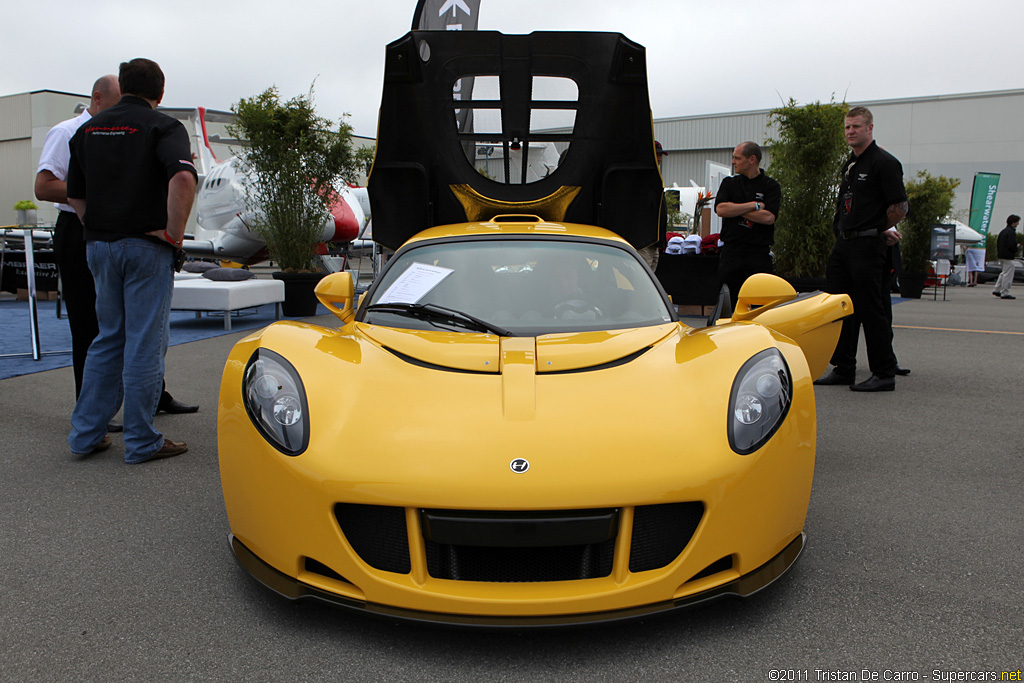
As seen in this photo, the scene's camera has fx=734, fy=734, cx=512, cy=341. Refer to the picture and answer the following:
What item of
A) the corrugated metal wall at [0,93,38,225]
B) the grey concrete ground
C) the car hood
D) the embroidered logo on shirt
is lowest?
the grey concrete ground

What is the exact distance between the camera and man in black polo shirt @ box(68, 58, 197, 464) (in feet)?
11.2

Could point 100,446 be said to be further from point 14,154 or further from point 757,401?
point 14,154

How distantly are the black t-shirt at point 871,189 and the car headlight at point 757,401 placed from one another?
3.46 metres

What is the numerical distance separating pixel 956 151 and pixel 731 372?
38194mm

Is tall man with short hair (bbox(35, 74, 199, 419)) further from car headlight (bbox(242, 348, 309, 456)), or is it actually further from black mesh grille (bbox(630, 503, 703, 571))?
black mesh grille (bbox(630, 503, 703, 571))

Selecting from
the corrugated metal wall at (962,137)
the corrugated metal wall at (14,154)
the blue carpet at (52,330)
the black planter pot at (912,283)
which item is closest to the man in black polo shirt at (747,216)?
the blue carpet at (52,330)

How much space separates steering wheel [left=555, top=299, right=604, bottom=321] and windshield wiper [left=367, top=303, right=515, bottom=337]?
0.31 metres

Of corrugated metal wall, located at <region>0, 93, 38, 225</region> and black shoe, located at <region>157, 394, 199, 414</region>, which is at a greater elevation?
corrugated metal wall, located at <region>0, 93, 38, 225</region>

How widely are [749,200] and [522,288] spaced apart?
3.38 metres

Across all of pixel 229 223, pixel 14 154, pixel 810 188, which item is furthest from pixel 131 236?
pixel 14 154

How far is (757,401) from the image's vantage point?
2100mm

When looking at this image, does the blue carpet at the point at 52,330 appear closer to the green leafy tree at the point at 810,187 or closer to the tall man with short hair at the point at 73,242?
the tall man with short hair at the point at 73,242

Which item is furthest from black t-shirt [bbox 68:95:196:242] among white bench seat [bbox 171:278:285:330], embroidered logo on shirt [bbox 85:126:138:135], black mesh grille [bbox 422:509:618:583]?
white bench seat [bbox 171:278:285:330]

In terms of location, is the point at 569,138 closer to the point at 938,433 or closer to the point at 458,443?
the point at 938,433
